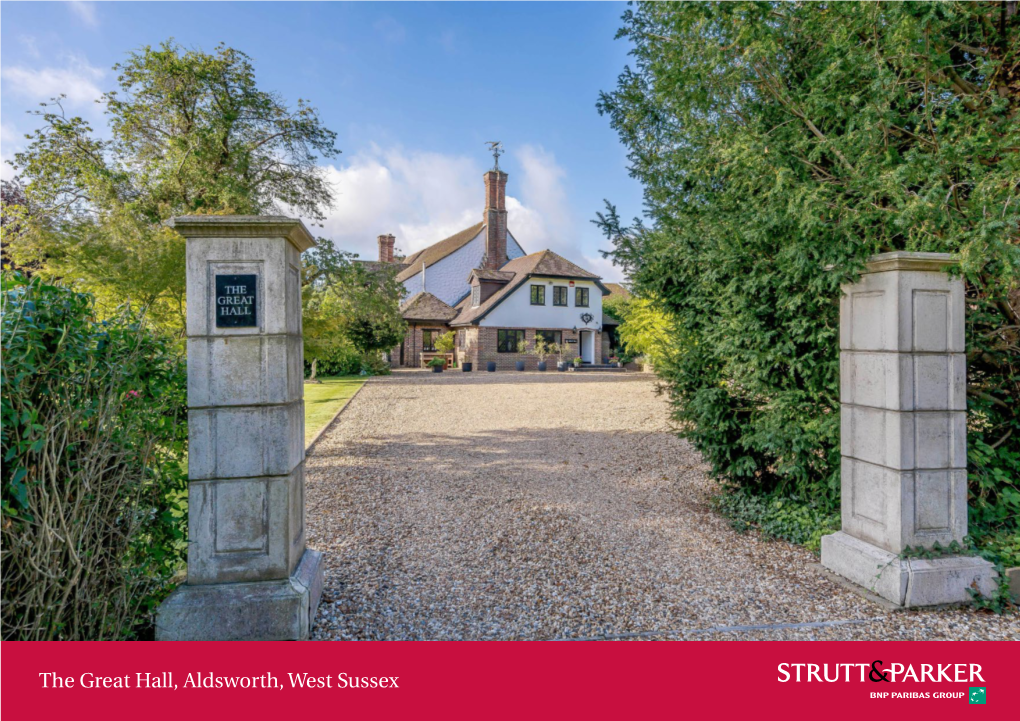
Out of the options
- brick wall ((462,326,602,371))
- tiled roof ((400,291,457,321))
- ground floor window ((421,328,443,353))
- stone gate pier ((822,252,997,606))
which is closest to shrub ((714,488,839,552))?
stone gate pier ((822,252,997,606))

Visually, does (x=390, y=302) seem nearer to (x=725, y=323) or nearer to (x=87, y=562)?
(x=725, y=323)

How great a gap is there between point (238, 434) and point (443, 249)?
33728mm

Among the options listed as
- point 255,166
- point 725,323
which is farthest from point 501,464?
point 255,166

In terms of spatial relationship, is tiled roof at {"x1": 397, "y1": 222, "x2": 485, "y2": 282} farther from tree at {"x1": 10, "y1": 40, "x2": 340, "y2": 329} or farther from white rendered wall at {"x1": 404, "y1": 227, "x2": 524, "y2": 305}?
tree at {"x1": 10, "y1": 40, "x2": 340, "y2": 329}

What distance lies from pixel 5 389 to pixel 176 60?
314 inches

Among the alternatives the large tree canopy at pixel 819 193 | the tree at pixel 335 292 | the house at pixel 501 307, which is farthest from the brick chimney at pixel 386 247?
the large tree canopy at pixel 819 193

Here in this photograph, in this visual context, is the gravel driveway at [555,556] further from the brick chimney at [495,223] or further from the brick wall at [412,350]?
the brick chimney at [495,223]

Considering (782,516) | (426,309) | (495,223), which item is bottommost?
(782,516)

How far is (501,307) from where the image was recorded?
29.1m

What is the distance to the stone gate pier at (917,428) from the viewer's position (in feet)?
11.5

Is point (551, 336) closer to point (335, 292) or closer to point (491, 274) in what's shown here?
point (491, 274)

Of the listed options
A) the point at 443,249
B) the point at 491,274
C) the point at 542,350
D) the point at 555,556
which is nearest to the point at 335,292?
the point at 555,556

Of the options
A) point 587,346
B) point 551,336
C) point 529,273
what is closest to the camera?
point 529,273

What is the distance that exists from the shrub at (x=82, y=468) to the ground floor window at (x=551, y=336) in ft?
89.8
